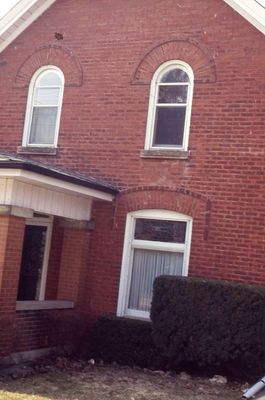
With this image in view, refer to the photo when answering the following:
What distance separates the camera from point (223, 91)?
36.2 feet

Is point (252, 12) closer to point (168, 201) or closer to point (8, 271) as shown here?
point (168, 201)

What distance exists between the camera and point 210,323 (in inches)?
369

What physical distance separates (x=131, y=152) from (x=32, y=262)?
9.39 ft

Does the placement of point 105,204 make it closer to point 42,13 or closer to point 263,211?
point 263,211

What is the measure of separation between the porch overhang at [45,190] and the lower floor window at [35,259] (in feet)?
2.98

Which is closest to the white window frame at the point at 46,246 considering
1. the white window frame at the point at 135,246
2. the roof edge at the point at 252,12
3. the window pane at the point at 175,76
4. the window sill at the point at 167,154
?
the white window frame at the point at 135,246

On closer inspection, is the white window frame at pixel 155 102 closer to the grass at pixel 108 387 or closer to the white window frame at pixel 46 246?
the white window frame at pixel 46 246

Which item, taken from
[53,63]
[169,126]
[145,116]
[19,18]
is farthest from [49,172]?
[19,18]

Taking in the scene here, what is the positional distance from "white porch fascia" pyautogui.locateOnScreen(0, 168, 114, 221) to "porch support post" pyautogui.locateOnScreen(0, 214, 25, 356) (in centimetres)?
31

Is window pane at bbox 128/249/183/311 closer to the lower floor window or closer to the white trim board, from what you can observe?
the lower floor window

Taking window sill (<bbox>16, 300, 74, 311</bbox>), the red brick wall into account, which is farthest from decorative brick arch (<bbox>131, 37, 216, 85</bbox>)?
window sill (<bbox>16, 300, 74, 311</bbox>)

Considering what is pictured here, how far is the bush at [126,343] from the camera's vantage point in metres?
10.3

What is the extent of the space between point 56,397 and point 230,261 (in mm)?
4059

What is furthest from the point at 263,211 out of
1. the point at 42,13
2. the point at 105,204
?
the point at 42,13
